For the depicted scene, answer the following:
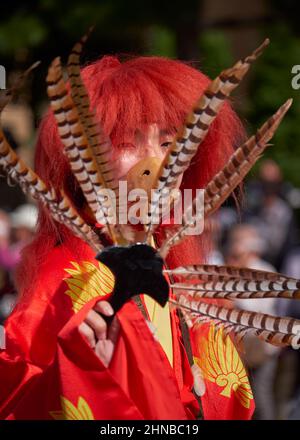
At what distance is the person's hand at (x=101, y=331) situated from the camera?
1938 mm

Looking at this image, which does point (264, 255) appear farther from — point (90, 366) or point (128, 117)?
point (90, 366)

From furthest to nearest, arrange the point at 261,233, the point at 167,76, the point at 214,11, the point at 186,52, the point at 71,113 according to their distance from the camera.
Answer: the point at 214,11 → the point at 186,52 → the point at 261,233 → the point at 167,76 → the point at 71,113

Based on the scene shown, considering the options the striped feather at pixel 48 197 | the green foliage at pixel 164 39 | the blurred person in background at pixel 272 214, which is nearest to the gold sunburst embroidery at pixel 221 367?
the striped feather at pixel 48 197

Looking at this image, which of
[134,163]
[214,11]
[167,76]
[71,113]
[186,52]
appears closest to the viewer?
[71,113]

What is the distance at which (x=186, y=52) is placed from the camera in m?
10.1

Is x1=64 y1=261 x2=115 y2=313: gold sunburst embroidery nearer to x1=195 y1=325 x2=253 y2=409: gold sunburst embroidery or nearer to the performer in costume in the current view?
the performer in costume

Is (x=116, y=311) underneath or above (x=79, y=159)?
underneath

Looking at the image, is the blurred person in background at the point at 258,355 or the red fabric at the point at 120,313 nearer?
the red fabric at the point at 120,313

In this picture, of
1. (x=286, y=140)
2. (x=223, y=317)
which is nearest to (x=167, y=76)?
(x=223, y=317)

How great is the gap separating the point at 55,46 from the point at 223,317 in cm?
926

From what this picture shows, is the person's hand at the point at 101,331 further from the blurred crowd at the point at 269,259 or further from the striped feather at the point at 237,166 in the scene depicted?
the blurred crowd at the point at 269,259

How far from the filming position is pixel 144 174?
2129mm

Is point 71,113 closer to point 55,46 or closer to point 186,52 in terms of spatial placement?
point 186,52

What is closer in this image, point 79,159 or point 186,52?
point 79,159
